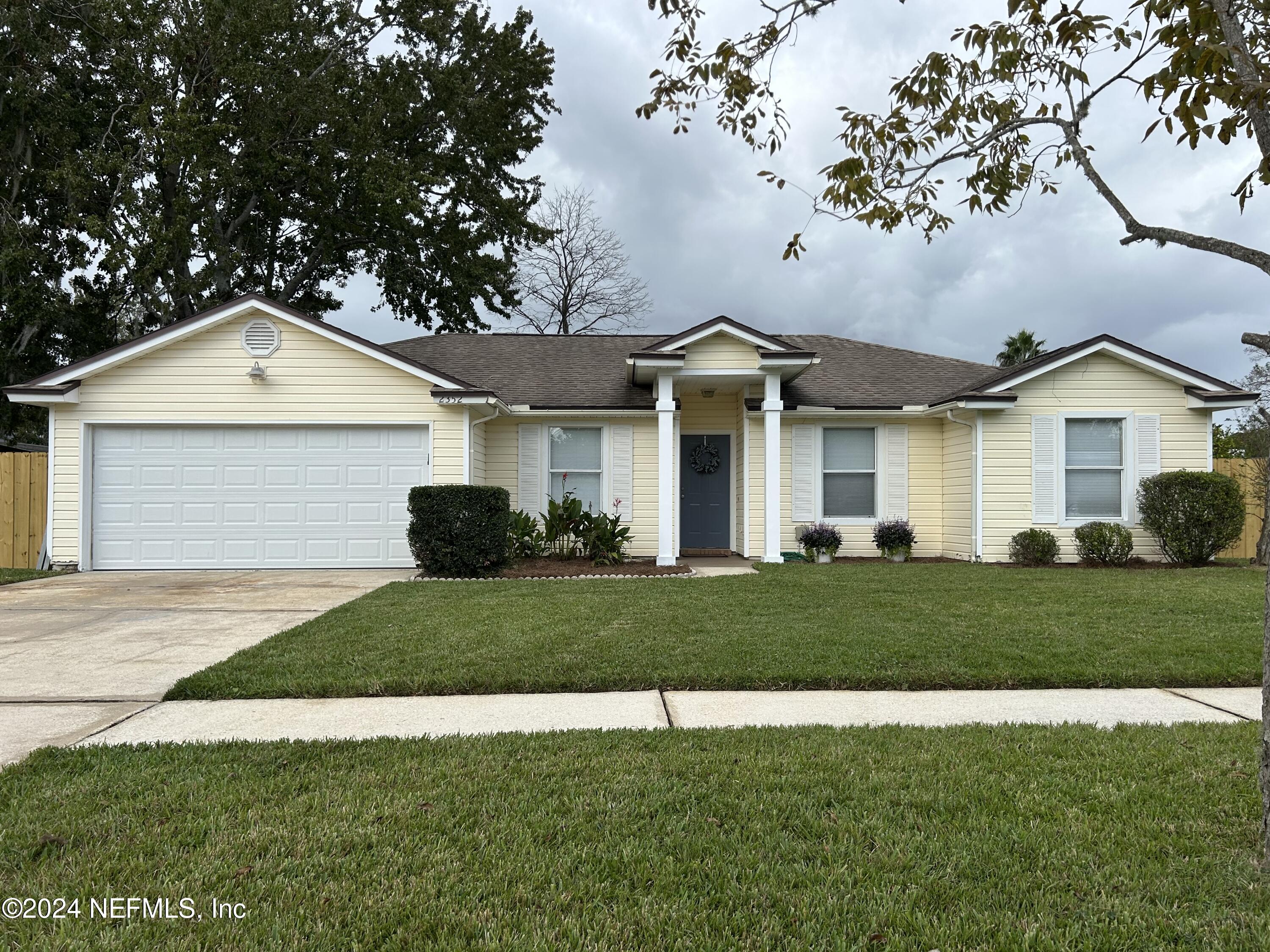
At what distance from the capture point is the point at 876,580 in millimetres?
9656

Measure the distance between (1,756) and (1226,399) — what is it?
14934 mm

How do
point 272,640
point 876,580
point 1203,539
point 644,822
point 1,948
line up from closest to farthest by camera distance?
point 1,948, point 644,822, point 272,640, point 876,580, point 1203,539

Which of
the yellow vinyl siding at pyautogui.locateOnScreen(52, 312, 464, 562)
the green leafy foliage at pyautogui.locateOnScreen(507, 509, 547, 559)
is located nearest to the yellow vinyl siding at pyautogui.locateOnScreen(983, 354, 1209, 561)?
the green leafy foliage at pyautogui.locateOnScreen(507, 509, 547, 559)

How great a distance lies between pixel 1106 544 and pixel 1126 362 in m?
2.99

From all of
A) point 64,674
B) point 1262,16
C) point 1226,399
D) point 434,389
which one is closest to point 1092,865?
point 1262,16

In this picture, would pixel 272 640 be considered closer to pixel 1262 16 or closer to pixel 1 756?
pixel 1 756

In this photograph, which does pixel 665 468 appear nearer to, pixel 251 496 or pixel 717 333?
pixel 717 333

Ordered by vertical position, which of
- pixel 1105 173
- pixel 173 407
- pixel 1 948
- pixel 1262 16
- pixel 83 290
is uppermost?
pixel 83 290

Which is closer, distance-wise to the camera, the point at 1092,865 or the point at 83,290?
the point at 1092,865

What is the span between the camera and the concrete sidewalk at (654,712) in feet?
13.3

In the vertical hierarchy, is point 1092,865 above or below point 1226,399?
below

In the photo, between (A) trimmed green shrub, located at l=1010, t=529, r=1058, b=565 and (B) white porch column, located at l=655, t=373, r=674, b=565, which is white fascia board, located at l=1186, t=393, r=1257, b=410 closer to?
(A) trimmed green shrub, located at l=1010, t=529, r=1058, b=565

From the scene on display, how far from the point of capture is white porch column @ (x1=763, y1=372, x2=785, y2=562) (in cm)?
1202

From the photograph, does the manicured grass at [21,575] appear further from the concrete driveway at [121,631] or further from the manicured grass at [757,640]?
the manicured grass at [757,640]
